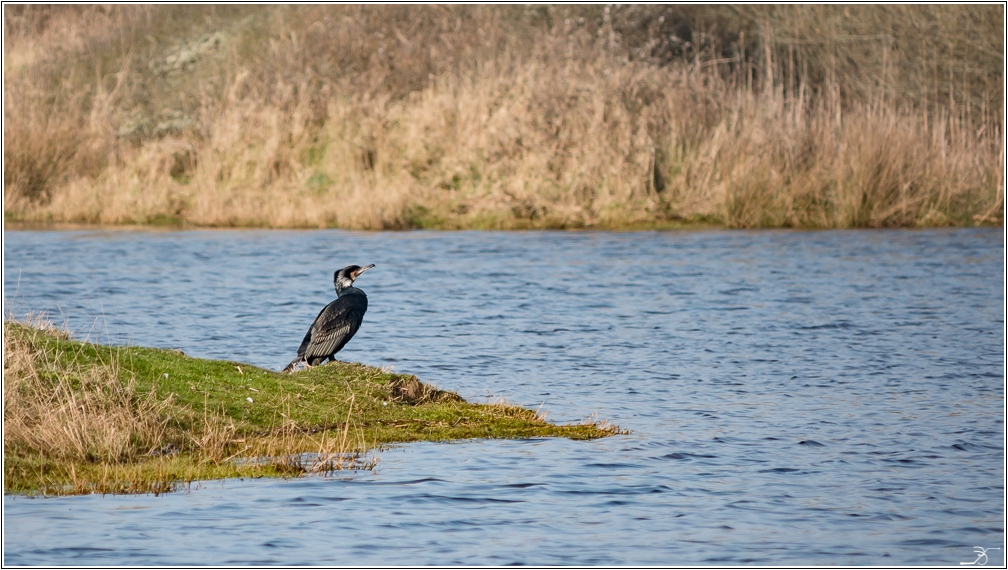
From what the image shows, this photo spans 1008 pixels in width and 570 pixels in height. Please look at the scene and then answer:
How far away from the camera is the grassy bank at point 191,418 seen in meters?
8.70

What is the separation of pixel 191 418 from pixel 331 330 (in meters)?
1.89

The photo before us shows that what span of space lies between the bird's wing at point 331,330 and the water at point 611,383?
50.8 inches

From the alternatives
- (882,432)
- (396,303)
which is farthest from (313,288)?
(882,432)

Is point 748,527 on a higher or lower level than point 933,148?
lower

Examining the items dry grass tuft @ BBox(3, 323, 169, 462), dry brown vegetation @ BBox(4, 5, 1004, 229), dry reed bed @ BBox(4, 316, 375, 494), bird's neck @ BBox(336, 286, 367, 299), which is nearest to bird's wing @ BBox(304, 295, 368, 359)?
bird's neck @ BBox(336, 286, 367, 299)

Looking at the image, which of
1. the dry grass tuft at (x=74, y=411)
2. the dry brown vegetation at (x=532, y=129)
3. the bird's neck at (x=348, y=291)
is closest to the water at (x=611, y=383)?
the dry grass tuft at (x=74, y=411)

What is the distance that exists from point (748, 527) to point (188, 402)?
4148 mm

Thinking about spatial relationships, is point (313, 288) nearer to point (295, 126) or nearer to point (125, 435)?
point (295, 126)

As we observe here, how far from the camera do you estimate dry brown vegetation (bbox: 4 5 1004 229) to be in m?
24.5

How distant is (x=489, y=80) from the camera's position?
85.6 ft

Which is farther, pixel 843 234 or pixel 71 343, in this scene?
pixel 843 234

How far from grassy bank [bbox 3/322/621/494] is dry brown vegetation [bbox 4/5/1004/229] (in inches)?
570

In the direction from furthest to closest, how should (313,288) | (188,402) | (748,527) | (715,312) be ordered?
(313,288) → (715,312) → (188,402) → (748,527)

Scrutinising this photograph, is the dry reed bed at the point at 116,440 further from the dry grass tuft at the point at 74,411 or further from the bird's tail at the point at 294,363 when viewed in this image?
the bird's tail at the point at 294,363
